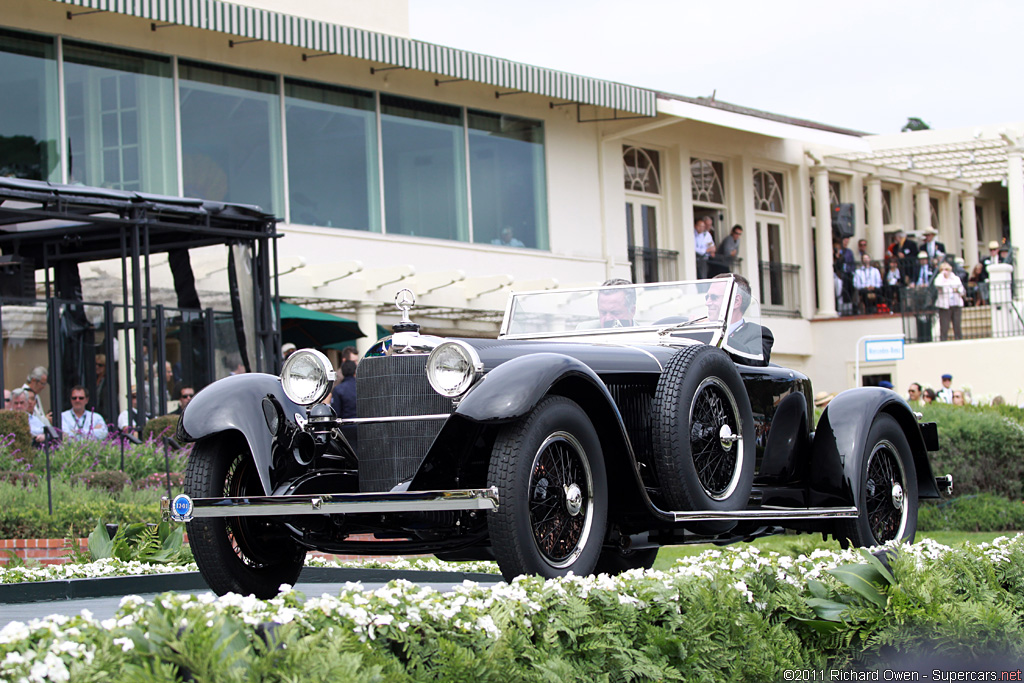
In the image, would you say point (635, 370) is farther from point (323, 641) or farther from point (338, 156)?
point (338, 156)

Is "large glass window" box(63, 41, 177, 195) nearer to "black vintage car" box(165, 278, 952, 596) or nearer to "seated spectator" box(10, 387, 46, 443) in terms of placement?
"seated spectator" box(10, 387, 46, 443)

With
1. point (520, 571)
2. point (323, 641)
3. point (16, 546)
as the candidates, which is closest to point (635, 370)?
point (520, 571)

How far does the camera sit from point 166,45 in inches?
645

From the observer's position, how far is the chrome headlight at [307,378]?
5785 millimetres

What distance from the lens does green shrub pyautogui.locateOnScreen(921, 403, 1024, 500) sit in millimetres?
13703

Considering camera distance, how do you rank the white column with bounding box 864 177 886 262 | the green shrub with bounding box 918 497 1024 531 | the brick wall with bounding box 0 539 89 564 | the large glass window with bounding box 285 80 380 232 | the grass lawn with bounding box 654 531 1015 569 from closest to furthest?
the brick wall with bounding box 0 539 89 564
the grass lawn with bounding box 654 531 1015 569
the green shrub with bounding box 918 497 1024 531
the large glass window with bounding box 285 80 380 232
the white column with bounding box 864 177 886 262

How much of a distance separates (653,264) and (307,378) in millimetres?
17982

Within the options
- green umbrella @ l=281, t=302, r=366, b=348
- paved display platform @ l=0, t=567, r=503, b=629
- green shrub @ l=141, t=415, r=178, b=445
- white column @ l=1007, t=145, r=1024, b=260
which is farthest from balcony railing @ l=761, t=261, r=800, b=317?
paved display platform @ l=0, t=567, r=503, b=629

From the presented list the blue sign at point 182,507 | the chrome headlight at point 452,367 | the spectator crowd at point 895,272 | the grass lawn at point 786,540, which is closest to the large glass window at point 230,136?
the grass lawn at point 786,540

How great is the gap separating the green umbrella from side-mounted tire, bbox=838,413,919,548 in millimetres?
9884

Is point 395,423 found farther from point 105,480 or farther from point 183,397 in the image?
point 183,397

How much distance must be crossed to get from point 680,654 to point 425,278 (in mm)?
14018

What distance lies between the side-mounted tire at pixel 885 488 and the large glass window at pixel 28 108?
11522mm

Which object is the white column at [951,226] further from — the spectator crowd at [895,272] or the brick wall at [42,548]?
the brick wall at [42,548]
